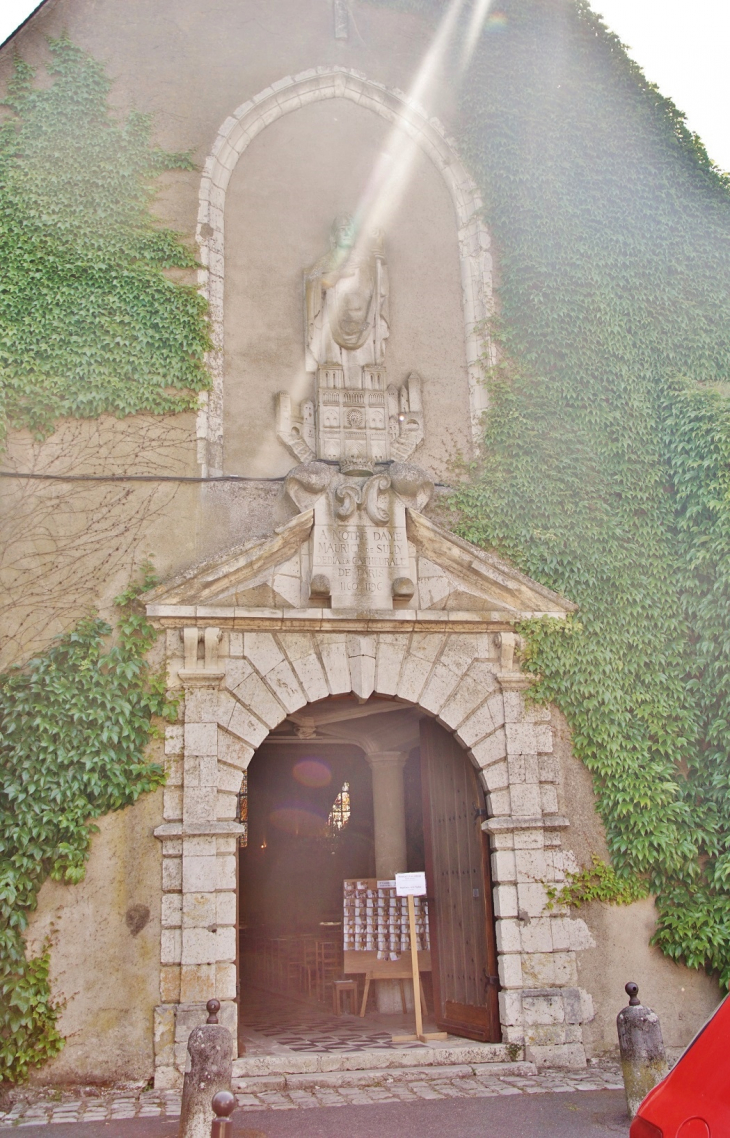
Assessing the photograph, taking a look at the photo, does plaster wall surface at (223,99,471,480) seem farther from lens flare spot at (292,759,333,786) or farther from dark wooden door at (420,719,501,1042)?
lens flare spot at (292,759,333,786)

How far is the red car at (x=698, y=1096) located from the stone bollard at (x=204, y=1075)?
2669 millimetres

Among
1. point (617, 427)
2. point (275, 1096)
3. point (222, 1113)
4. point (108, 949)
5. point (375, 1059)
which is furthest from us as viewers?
point (617, 427)

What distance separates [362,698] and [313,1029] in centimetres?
300

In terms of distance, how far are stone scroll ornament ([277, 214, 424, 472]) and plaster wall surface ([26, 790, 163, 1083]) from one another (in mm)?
3175

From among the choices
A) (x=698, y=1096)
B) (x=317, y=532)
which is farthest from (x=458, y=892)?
(x=698, y=1096)

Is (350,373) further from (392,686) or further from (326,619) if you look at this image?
(392,686)

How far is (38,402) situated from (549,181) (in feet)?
16.6

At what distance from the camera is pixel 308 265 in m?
8.37

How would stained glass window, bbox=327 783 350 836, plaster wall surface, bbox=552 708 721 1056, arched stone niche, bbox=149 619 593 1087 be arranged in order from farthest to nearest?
stained glass window, bbox=327 783 350 836 < plaster wall surface, bbox=552 708 721 1056 < arched stone niche, bbox=149 619 593 1087

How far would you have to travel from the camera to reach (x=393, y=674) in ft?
23.3

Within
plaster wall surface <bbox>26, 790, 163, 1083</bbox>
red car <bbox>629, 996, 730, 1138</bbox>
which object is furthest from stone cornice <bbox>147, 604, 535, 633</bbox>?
red car <bbox>629, 996, 730, 1138</bbox>

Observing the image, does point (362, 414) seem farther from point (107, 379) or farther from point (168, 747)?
point (168, 747)

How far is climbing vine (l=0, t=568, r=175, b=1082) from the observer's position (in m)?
5.97

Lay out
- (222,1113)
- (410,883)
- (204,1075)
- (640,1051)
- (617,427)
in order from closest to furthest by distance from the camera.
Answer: (222,1113)
(204,1075)
(640,1051)
(410,883)
(617,427)
